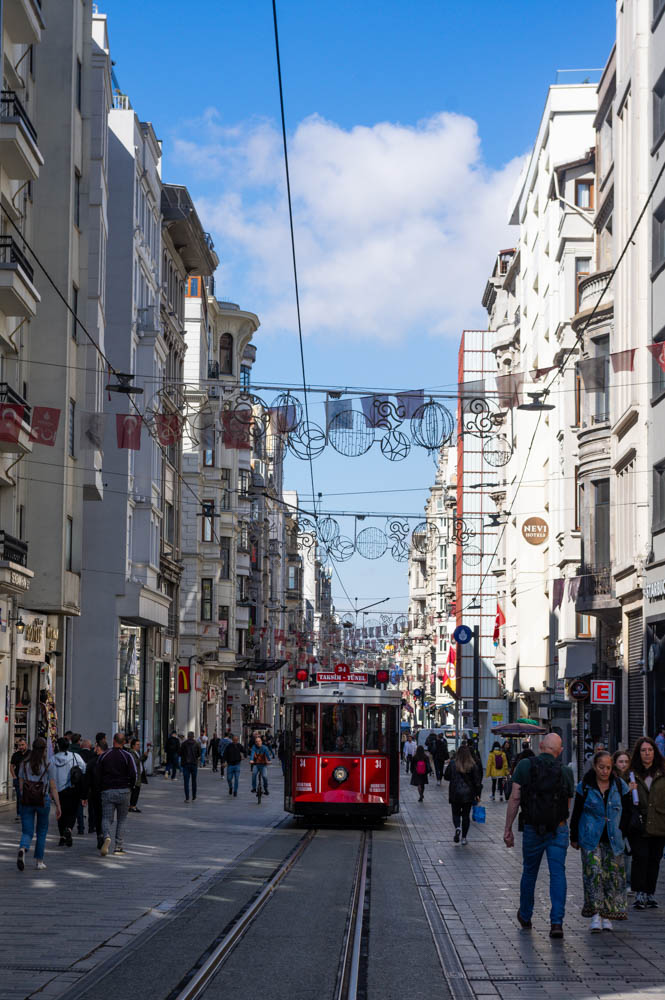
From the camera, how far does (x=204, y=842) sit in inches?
893

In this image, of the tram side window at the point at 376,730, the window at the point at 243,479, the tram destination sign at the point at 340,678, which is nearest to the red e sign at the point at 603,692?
the tram destination sign at the point at 340,678

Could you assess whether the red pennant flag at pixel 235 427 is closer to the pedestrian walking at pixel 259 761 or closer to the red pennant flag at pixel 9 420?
the red pennant flag at pixel 9 420

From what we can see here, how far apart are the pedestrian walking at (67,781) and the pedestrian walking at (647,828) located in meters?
9.48

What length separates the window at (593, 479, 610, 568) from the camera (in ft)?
126

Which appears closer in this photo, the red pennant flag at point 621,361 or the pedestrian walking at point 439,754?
the red pennant flag at point 621,361

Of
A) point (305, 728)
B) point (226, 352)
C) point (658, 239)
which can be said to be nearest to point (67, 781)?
point (305, 728)

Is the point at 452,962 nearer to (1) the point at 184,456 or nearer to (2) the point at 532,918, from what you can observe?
(2) the point at 532,918

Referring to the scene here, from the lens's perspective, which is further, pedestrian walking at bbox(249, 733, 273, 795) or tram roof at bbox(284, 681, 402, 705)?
pedestrian walking at bbox(249, 733, 273, 795)

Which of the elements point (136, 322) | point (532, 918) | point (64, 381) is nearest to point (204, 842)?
point (532, 918)

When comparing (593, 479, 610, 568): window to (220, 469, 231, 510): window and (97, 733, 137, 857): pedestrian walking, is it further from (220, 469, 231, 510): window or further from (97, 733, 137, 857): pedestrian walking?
(220, 469, 231, 510): window

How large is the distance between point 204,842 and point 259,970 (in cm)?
1257

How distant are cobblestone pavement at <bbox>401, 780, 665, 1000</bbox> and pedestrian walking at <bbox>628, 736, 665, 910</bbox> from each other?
31 cm

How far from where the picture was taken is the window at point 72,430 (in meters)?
34.8

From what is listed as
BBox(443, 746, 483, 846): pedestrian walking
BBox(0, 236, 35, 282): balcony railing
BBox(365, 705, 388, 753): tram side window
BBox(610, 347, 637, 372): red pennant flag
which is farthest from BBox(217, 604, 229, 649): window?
BBox(610, 347, 637, 372): red pennant flag
